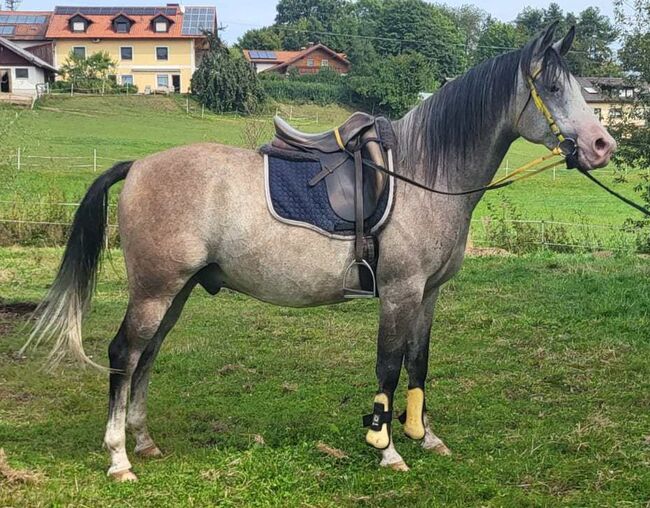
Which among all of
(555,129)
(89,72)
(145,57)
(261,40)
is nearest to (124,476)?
(555,129)

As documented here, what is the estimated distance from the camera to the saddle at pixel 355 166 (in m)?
4.16

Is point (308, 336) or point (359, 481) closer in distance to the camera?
point (359, 481)

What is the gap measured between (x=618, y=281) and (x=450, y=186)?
19.2 feet

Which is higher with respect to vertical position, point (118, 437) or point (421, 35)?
point (421, 35)

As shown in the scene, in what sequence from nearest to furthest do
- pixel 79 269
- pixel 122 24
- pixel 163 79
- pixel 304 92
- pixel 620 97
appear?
pixel 79 269 → pixel 620 97 → pixel 304 92 → pixel 163 79 → pixel 122 24

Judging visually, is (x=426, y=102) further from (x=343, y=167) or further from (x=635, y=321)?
(x=635, y=321)

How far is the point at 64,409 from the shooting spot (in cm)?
532

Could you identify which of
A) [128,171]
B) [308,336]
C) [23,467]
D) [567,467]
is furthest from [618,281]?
[23,467]

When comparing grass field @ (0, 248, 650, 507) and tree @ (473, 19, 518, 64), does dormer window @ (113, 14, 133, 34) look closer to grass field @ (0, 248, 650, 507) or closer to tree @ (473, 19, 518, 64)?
tree @ (473, 19, 518, 64)

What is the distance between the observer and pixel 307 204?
418cm

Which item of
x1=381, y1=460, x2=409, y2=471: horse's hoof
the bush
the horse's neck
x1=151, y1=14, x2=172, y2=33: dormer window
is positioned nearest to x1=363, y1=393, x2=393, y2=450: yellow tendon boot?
x1=381, y1=460, x2=409, y2=471: horse's hoof

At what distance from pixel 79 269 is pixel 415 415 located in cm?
226

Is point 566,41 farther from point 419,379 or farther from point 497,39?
point 497,39

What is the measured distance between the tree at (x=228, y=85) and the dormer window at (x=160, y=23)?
38.2 ft
